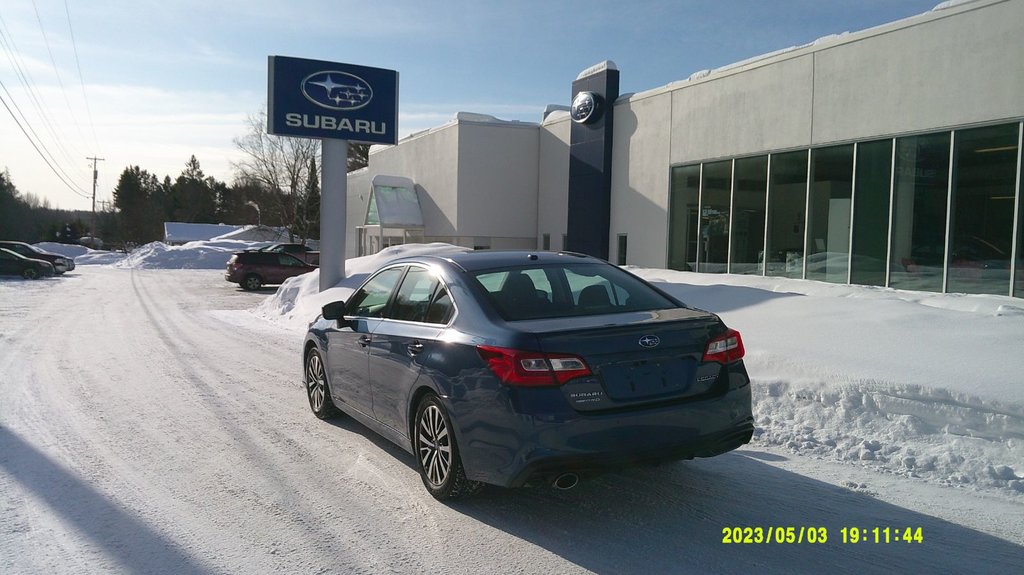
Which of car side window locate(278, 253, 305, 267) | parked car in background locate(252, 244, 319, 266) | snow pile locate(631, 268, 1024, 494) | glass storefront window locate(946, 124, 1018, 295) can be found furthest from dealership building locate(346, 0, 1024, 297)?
parked car in background locate(252, 244, 319, 266)

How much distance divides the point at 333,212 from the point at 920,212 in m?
13.9

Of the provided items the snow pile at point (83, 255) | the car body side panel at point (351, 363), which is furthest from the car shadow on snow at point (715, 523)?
the snow pile at point (83, 255)

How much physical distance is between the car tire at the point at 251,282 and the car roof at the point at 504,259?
77.4 feet

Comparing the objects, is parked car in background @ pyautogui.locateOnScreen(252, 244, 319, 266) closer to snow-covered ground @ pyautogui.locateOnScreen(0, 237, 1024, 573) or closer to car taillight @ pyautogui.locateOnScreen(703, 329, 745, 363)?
snow-covered ground @ pyautogui.locateOnScreen(0, 237, 1024, 573)

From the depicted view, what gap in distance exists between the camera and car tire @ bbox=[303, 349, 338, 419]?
6.59 meters

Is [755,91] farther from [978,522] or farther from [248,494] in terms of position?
[248,494]

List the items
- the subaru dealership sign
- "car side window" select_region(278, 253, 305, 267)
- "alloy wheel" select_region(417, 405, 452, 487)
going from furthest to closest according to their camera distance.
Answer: "car side window" select_region(278, 253, 305, 267) < the subaru dealership sign < "alloy wheel" select_region(417, 405, 452, 487)

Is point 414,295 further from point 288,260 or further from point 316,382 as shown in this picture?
point 288,260

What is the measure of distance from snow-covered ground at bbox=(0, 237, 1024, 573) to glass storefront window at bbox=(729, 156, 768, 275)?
877 centimetres

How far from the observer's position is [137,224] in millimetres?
87125

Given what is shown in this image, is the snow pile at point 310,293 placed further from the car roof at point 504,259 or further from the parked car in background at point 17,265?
the parked car in background at point 17,265

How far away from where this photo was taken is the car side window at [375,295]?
569 centimetres

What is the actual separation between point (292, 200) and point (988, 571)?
4961 centimetres

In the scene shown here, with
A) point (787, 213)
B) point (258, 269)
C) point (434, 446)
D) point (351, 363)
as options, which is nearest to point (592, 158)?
point (787, 213)
